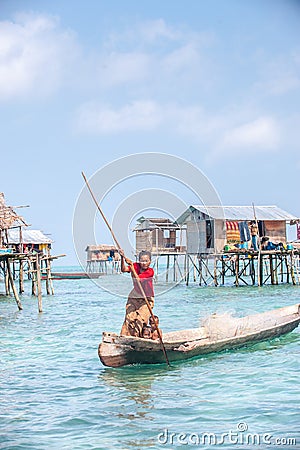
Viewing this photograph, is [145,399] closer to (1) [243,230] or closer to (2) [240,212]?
(1) [243,230]

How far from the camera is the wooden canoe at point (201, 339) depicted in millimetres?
9188

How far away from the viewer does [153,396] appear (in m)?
7.93

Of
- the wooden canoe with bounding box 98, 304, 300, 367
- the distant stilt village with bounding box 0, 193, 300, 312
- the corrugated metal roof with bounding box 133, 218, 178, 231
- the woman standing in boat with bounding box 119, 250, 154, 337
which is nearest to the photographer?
the wooden canoe with bounding box 98, 304, 300, 367

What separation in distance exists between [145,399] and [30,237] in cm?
2575

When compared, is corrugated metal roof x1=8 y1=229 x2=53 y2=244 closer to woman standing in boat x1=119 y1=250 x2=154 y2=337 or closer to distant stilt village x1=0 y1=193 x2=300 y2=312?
distant stilt village x1=0 y1=193 x2=300 y2=312

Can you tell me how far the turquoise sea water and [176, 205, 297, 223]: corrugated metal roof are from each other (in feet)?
54.4

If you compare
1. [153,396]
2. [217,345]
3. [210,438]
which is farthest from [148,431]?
[217,345]

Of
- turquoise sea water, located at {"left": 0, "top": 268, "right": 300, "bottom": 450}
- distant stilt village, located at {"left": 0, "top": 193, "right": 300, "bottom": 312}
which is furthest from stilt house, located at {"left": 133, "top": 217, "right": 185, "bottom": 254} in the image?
turquoise sea water, located at {"left": 0, "top": 268, "right": 300, "bottom": 450}

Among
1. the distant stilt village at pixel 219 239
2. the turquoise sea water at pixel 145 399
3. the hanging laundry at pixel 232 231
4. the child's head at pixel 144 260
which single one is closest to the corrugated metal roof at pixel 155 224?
the distant stilt village at pixel 219 239

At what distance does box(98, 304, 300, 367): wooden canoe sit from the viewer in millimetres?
9188

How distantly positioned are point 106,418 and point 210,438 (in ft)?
4.50

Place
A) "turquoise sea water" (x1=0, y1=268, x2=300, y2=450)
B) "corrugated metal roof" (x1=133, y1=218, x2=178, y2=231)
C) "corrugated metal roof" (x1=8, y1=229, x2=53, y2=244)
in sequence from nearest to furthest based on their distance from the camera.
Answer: "turquoise sea water" (x1=0, y1=268, x2=300, y2=450) < "corrugated metal roof" (x1=133, y1=218, x2=178, y2=231) < "corrugated metal roof" (x1=8, y1=229, x2=53, y2=244)

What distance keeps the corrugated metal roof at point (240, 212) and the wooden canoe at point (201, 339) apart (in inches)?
657

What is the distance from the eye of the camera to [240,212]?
29.8 metres
